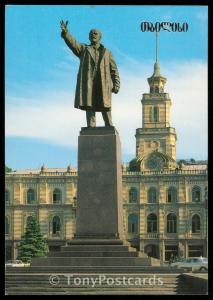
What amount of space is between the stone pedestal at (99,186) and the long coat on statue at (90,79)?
2.49 ft

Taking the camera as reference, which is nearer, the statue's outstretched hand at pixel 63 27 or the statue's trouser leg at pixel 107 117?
the statue's outstretched hand at pixel 63 27

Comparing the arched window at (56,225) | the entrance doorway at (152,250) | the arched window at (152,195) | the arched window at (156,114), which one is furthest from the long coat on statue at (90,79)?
the arched window at (156,114)

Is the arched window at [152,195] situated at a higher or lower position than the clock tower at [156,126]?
lower

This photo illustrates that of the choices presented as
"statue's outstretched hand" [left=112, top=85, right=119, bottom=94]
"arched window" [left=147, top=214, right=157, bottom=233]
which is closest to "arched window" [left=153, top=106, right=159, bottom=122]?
"arched window" [left=147, top=214, right=157, bottom=233]

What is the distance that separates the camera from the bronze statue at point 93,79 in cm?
1962

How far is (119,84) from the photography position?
2009 cm

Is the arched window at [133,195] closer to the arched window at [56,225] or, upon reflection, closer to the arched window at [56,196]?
the arched window at [56,196]

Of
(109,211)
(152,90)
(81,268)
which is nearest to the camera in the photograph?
(81,268)

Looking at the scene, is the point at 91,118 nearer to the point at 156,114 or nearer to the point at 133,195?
the point at 133,195

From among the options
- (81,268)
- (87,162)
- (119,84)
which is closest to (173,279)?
(81,268)

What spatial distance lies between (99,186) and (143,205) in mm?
47435

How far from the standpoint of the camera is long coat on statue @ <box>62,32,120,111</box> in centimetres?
1961
